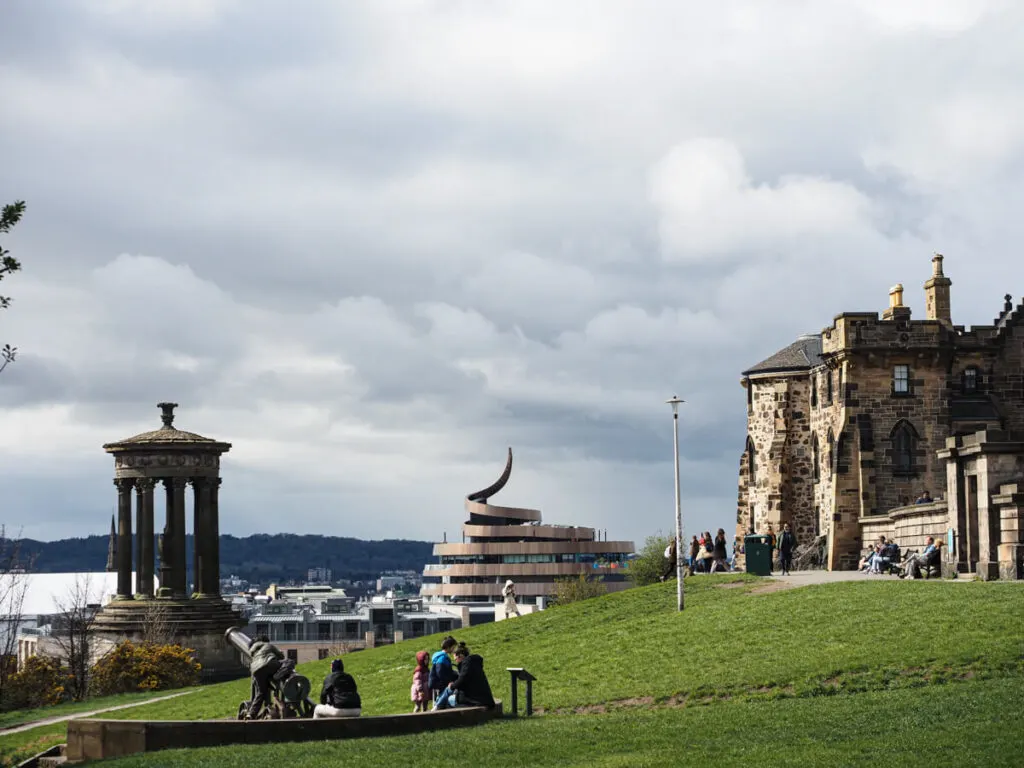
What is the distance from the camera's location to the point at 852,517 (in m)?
53.4

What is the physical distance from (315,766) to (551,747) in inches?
125

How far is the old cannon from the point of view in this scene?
22.7 metres

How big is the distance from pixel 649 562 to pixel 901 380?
150 ft

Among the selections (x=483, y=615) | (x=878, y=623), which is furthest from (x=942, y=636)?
(x=483, y=615)

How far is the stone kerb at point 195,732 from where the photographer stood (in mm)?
21406

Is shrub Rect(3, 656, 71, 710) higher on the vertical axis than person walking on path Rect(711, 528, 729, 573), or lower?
lower

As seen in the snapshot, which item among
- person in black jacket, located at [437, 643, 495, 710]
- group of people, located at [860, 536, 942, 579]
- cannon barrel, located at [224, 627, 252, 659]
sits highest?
group of people, located at [860, 536, 942, 579]

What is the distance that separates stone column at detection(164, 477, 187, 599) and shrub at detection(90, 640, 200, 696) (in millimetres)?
4797

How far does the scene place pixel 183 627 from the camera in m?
54.8

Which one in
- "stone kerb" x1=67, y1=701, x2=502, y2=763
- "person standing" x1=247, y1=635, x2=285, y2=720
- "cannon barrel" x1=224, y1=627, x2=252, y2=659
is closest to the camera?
"stone kerb" x1=67, y1=701, x2=502, y2=763

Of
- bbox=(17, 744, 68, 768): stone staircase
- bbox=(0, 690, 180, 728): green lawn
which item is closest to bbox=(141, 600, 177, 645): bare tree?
bbox=(0, 690, 180, 728): green lawn

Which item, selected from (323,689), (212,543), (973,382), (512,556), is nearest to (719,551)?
(973,382)

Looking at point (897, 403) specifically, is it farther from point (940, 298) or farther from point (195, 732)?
point (195, 732)

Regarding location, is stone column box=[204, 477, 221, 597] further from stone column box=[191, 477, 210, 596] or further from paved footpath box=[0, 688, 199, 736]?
paved footpath box=[0, 688, 199, 736]
